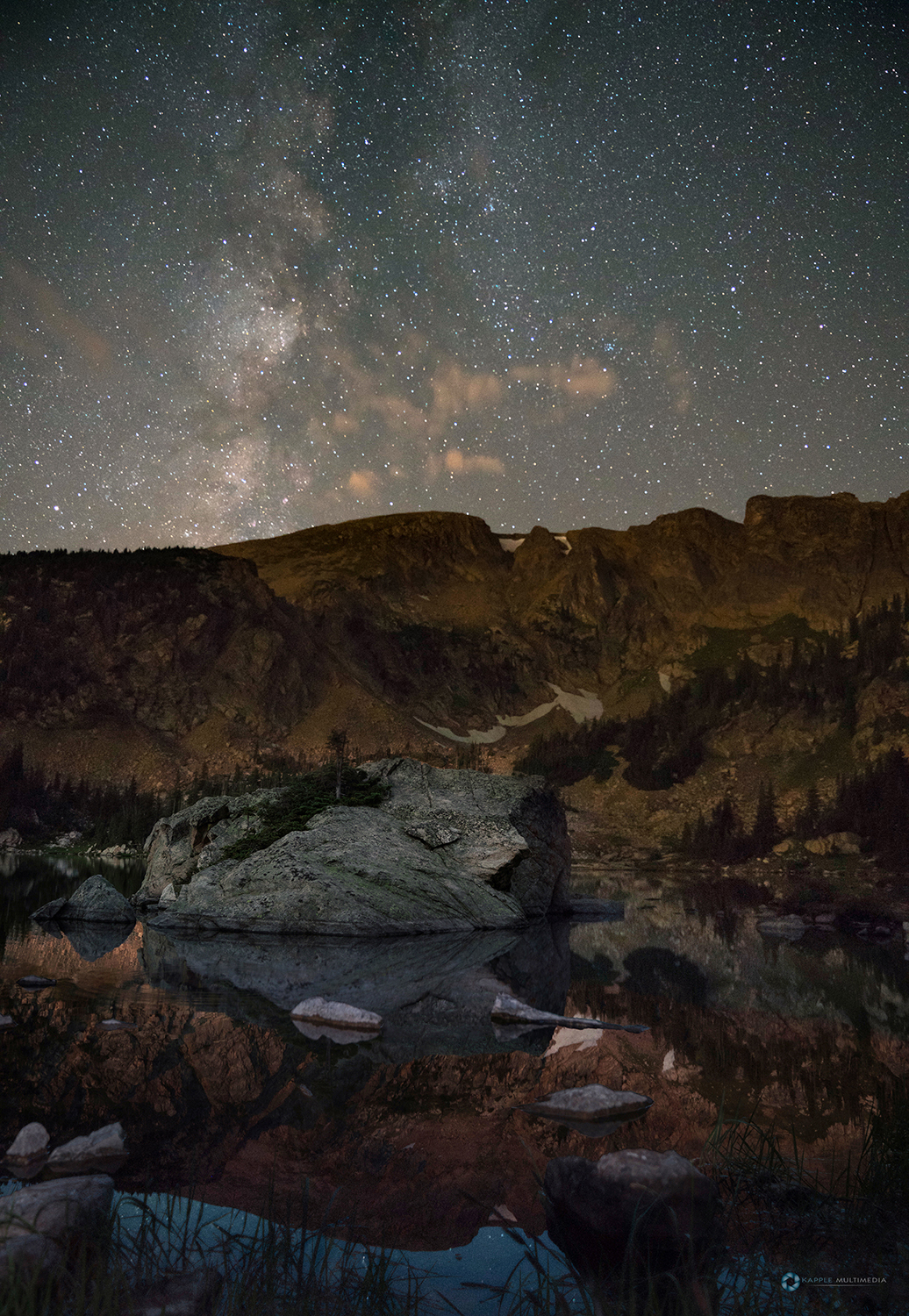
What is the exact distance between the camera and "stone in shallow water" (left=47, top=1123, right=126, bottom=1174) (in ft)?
16.4

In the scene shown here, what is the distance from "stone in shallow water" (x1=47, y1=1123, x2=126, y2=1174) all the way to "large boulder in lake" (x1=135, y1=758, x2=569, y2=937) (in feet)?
50.5

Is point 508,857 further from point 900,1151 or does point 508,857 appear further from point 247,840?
point 900,1151

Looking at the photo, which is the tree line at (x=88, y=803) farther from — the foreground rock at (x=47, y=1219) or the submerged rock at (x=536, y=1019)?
the foreground rock at (x=47, y=1219)

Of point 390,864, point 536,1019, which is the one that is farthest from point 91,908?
point 536,1019

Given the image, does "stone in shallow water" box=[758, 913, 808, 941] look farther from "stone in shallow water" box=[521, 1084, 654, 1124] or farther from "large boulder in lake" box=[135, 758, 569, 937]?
"stone in shallow water" box=[521, 1084, 654, 1124]

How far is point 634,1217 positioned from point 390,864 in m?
19.0

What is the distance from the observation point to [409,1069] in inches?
298

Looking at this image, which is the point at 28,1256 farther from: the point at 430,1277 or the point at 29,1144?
the point at 29,1144

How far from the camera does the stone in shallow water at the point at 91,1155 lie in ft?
16.4

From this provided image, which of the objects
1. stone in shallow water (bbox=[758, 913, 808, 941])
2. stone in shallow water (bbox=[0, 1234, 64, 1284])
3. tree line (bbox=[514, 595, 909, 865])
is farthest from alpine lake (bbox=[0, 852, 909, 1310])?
tree line (bbox=[514, 595, 909, 865])

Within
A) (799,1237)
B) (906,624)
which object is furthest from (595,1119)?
(906,624)

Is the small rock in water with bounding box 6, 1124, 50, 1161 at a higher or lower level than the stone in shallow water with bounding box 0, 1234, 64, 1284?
lower

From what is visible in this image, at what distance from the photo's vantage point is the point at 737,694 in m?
174

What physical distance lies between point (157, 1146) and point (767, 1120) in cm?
509
